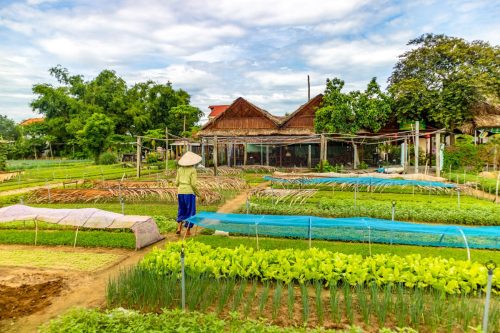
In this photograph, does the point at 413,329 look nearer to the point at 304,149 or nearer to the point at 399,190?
the point at 399,190

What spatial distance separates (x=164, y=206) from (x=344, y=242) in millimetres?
6244

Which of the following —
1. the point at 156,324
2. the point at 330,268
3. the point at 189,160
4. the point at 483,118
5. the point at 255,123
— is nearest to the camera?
the point at 156,324

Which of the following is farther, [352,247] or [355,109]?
[355,109]

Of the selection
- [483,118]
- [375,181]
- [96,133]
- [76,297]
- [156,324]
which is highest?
[483,118]

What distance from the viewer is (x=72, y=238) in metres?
7.84

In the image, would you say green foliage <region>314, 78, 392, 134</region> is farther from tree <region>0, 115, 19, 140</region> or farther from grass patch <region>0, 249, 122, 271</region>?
tree <region>0, 115, 19, 140</region>

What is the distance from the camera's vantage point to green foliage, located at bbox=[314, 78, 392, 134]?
75.9 ft

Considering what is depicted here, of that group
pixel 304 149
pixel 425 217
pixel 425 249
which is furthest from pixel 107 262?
pixel 304 149

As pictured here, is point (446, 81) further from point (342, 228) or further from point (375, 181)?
point (342, 228)

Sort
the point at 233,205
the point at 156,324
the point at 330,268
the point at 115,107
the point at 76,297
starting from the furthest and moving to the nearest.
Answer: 1. the point at 115,107
2. the point at 233,205
3. the point at 76,297
4. the point at 330,268
5. the point at 156,324

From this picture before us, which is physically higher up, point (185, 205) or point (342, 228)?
point (185, 205)


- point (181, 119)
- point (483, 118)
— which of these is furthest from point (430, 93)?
point (181, 119)

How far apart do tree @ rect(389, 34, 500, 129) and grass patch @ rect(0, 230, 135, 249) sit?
20.8 meters

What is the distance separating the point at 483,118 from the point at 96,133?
3193 centimetres
